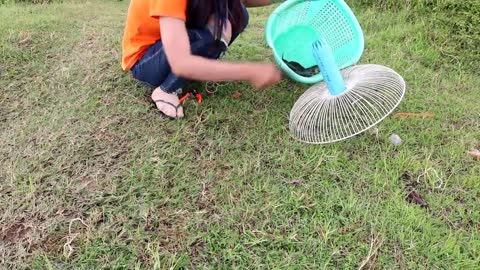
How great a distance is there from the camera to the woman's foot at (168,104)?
1903 millimetres

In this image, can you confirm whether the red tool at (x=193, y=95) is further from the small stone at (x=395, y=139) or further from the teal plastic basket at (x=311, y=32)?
the small stone at (x=395, y=139)

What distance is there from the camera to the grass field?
4.64 ft

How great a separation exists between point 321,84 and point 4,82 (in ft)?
4.62

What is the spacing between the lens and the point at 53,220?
149cm

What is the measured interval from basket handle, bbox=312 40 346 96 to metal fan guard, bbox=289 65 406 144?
0.03 m


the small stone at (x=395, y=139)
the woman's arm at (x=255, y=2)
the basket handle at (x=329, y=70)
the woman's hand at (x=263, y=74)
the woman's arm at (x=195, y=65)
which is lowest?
Result: the small stone at (x=395, y=139)

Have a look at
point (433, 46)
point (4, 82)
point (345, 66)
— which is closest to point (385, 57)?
point (433, 46)

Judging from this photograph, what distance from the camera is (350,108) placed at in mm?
1807

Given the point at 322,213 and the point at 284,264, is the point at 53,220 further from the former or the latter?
the point at 322,213

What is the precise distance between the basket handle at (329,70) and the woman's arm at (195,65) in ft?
0.68

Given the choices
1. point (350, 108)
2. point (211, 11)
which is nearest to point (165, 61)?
point (211, 11)

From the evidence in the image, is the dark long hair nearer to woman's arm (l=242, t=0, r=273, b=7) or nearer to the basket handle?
woman's arm (l=242, t=0, r=273, b=7)

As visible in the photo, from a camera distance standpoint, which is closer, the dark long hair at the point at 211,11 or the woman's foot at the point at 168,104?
the dark long hair at the point at 211,11

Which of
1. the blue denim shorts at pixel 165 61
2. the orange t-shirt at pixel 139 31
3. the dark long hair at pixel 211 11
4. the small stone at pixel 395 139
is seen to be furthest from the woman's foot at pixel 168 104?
the small stone at pixel 395 139
